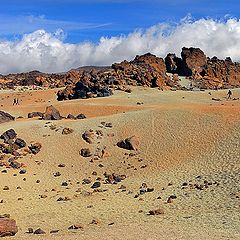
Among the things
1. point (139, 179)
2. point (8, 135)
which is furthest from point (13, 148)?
point (139, 179)

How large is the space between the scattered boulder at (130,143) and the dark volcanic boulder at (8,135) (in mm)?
7152

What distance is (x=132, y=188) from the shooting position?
23.9 metres

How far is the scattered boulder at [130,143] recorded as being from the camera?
96.1 feet

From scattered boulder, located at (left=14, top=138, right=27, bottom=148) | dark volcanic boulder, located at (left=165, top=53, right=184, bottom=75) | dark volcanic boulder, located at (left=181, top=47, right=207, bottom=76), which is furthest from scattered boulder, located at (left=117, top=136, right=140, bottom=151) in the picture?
dark volcanic boulder, located at (left=165, top=53, right=184, bottom=75)

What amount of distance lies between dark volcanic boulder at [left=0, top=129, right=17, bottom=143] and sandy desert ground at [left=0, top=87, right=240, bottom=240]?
0.72m

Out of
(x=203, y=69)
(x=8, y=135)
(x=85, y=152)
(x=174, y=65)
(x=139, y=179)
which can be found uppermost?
(x=174, y=65)

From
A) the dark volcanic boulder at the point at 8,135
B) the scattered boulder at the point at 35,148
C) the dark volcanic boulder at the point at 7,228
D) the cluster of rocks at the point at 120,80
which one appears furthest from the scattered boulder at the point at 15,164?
the cluster of rocks at the point at 120,80

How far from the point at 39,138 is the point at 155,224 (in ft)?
50.2

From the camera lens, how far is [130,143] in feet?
96.3

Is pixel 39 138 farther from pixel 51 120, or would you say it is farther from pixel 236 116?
pixel 236 116

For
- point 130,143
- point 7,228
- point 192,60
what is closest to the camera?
point 7,228

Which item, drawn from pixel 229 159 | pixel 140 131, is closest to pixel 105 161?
pixel 140 131

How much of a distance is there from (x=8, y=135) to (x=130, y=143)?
8181mm

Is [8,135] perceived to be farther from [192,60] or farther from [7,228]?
[192,60]
